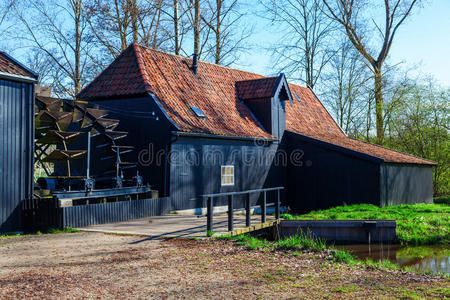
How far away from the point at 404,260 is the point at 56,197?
28.3 feet

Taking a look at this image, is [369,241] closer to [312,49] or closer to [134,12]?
[134,12]

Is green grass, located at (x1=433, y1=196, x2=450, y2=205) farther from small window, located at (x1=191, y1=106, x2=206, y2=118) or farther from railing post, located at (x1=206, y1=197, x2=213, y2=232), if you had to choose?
railing post, located at (x1=206, y1=197, x2=213, y2=232)

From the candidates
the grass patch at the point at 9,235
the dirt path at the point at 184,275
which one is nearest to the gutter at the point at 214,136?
the grass patch at the point at 9,235

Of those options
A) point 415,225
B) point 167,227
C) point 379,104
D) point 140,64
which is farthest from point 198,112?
point 379,104

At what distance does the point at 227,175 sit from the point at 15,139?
26.5 ft

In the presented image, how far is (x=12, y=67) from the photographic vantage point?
1250cm

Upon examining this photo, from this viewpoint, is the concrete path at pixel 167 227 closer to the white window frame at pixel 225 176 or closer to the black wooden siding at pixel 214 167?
the black wooden siding at pixel 214 167

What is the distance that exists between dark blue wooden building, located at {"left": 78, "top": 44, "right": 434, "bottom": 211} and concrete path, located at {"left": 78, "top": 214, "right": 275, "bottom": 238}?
2.27 metres

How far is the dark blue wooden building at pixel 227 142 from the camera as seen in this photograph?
53.3 feet

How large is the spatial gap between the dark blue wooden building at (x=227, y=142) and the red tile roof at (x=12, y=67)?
4535 mm

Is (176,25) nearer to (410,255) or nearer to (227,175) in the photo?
(227,175)

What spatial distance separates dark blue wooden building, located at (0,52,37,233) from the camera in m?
12.0

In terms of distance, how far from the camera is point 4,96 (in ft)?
39.9

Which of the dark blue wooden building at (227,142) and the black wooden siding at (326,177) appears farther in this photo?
the black wooden siding at (326,177)
